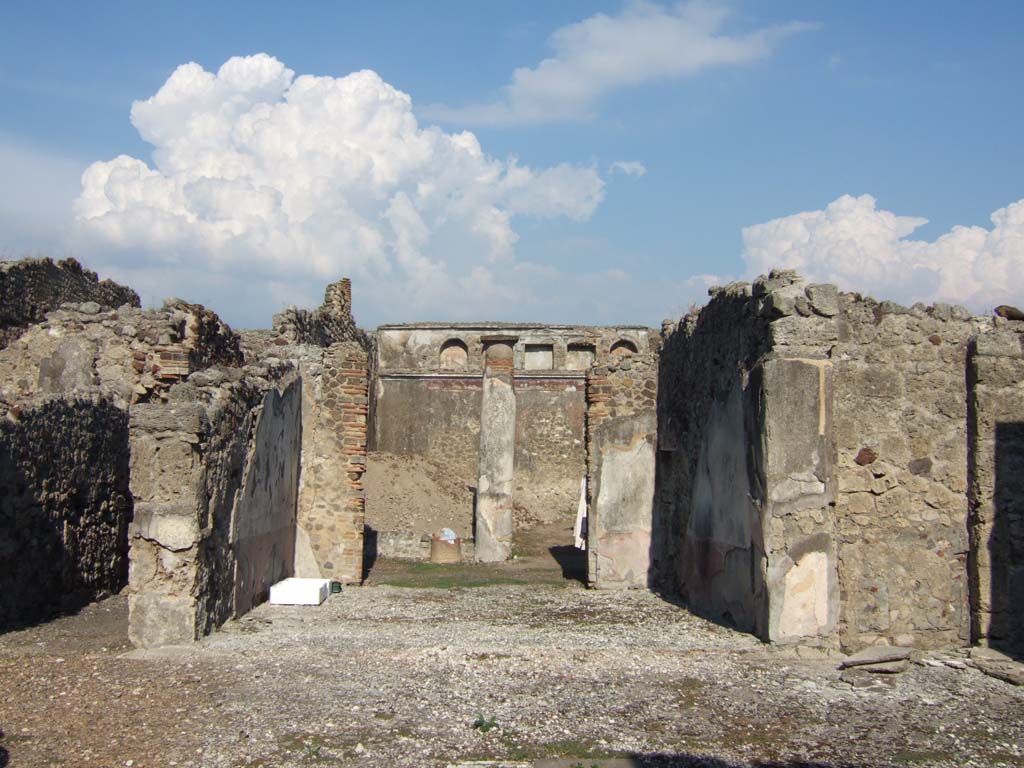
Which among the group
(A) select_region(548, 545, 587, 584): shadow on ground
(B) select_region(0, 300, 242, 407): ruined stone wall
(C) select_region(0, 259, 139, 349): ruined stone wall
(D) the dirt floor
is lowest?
(A) select_region(548, 545, 587, 584): shadow on ground

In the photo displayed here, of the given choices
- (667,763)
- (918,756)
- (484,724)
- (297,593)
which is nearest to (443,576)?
(297,593)

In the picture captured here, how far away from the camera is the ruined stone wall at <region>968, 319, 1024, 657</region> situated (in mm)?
6852

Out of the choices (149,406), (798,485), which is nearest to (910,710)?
(798,485)

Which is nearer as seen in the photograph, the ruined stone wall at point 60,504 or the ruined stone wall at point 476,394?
the ruined stone wall at point 60,504

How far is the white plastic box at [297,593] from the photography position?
30.1 ft

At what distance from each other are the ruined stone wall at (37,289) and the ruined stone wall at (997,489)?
29.9ft

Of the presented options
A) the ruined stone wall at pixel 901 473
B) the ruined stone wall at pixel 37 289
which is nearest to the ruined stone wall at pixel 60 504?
the ruined stone wall at pixel 37 289

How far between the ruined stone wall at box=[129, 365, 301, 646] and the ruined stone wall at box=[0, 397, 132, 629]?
4.11 ft

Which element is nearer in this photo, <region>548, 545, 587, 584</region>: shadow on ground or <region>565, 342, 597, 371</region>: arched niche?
<region>548, 545, 587, 584</region>: shadow on ground

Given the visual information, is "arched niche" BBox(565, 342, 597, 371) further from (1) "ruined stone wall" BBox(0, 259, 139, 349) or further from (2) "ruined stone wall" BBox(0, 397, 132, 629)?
(2) "ruined stone wall" BBox(0, 397, 132, 629)

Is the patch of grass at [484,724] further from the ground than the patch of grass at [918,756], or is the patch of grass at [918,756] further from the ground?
the patch of grass at [918,756]

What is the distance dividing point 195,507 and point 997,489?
18.6ft

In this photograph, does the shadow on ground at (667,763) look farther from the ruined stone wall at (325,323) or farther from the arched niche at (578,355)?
the arched niche at (578,355)

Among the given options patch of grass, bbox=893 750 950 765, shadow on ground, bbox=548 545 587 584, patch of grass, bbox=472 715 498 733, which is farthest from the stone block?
shadow on ground, bbox=548 545 587 584
